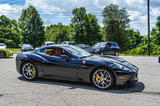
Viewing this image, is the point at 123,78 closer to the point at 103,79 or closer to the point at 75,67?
the point at 103,79

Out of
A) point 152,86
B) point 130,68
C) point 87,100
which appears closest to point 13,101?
point 87,100

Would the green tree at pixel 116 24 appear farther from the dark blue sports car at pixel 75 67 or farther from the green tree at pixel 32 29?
the dark blue sports car at pixel 75 67

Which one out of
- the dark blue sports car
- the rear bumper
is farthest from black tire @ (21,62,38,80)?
the rear bumper

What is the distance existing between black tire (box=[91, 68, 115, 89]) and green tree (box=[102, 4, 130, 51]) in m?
50.2

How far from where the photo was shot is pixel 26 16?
57.4 m

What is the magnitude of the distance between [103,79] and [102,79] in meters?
0.03

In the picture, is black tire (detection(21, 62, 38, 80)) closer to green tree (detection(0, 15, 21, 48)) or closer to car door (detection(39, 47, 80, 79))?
car door (detection(39, 47, 80, 79))

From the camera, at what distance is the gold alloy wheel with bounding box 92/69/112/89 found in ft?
17.1

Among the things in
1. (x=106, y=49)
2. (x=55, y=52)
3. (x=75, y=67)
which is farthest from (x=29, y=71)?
(x=106, y=49)

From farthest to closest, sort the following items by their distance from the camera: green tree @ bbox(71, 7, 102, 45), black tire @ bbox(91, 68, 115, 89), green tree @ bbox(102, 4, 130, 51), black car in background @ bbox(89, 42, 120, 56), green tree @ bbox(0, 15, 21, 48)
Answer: green tree @ bbox(0, 15, 21, 48), green tree @ bbox(71, 7, 102, 45), green tree @ bbox(102, 4, 130, 51), black car in background @ bbox(89, 42, 120, 56), black tire @ bbox(91, 68, 115, 89)

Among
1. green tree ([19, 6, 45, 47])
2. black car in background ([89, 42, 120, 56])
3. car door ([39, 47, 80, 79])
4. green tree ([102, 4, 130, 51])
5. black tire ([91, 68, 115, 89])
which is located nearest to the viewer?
black tire ([91, 68, 115, 89])

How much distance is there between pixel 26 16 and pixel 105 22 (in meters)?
24.7

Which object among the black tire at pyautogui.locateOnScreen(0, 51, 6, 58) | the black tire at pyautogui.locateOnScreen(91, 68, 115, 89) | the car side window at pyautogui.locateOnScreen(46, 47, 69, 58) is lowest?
the black tire at pyautogui.locateOnScreen(91, 68, 115, 89)

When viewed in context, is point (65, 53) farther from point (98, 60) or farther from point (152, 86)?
point (152, 86)
